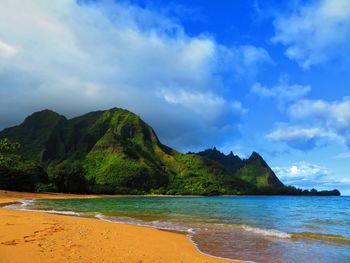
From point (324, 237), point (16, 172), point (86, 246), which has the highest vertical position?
point (16, 172)

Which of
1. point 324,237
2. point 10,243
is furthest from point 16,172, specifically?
point 10,243

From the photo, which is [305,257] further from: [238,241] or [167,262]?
[167,262]

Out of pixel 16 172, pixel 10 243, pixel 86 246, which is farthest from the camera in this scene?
pixel 16 172

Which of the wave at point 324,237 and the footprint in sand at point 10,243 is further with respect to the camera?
the wave at point 324,237

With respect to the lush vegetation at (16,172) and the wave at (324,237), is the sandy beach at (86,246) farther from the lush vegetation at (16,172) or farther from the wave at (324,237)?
the lush vegetation at (16,172)

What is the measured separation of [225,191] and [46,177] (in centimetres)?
10940

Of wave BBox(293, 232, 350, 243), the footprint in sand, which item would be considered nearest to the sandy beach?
the footprint in sand

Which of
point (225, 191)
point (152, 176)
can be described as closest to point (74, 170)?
point (152, 176)

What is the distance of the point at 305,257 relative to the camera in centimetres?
1354

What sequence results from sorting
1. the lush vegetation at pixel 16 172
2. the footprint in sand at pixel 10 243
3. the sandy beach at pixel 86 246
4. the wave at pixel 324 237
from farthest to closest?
the lush vegetation at pixel 16 172 → the wave at pixel 324 237 → the footprint in sand at pixel 10 243 → the sandy beach at pixel 86 246

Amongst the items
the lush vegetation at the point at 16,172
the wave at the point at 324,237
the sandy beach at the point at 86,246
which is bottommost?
the sandy beach at the point at 86,246

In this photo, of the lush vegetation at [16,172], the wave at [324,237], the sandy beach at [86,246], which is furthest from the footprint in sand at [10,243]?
the lush vegetation at [16,172]

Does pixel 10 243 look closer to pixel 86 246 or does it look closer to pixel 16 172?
pixel 86 246

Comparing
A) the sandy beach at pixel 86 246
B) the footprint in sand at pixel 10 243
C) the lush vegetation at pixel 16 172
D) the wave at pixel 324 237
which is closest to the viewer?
the sandy beach at pixel 86 246
